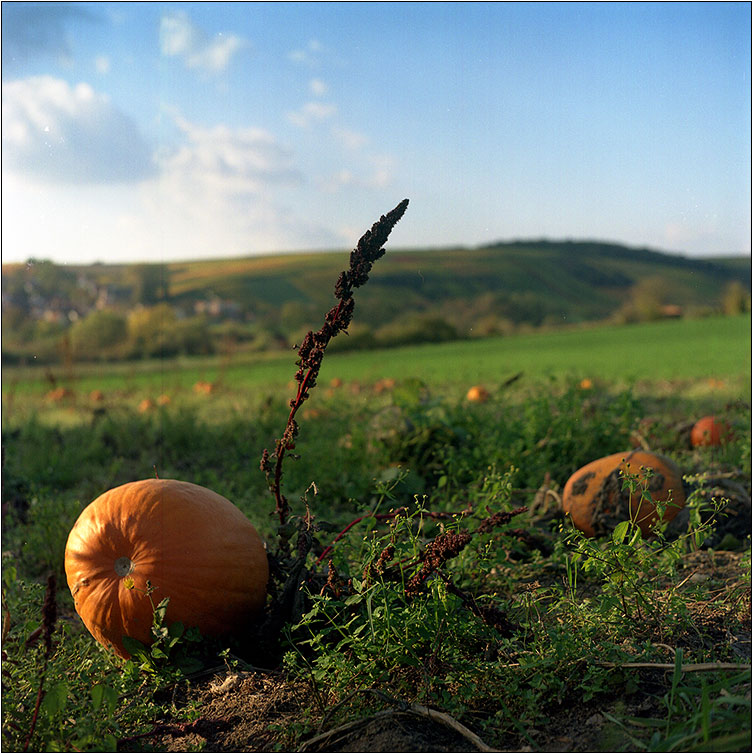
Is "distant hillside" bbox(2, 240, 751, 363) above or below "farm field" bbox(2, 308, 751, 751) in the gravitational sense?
above

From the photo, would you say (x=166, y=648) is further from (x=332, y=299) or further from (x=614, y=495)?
(x=332, y=299)

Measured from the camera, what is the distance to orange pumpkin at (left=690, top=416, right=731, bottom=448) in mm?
6109

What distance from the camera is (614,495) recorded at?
4.15m

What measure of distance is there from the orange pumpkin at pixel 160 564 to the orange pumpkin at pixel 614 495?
1925 millimetres

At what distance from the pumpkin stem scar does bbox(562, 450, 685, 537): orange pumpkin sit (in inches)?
91.5

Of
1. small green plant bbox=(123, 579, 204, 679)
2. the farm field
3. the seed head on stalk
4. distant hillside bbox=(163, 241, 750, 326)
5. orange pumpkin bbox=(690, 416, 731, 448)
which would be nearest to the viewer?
the farm field

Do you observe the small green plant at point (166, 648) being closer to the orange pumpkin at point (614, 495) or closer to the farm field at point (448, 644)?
the farm field at point (448, 644)

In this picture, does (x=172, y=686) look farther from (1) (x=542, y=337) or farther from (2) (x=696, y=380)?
(1) (x=542, y=337)

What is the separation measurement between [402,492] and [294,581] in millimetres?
2488

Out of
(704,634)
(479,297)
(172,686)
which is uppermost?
(479,297)

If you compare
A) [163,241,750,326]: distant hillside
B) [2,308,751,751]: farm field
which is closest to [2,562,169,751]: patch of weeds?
[2,308,751,751]: farm field

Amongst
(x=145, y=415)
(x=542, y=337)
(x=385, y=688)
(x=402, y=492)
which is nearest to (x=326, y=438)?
(x=402, y=492)

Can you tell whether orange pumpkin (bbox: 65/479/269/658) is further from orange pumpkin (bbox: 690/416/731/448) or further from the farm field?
orange pumpkin (bbox: 690/416/731/448)

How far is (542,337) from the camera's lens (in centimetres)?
2609
